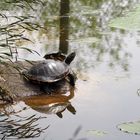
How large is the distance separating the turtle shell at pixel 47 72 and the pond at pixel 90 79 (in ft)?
1.07

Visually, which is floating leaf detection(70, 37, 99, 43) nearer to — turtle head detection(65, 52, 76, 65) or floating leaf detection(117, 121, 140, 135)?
turtle head detection(65, 52, 76, 65)

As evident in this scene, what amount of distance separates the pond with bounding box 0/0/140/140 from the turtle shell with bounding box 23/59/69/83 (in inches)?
12.8

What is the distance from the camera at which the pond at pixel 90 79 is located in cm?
575

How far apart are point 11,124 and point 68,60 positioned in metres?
2.35

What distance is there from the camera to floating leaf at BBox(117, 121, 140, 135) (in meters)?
5.47

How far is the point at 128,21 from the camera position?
10.9 metres

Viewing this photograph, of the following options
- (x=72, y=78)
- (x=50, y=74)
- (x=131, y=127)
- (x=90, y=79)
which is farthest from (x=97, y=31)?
(x=131, y=127)

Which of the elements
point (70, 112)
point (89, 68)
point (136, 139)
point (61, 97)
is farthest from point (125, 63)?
point (136, 139)

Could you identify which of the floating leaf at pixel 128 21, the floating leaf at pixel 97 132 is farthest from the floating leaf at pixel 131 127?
the floating leaf at pixel 128 21

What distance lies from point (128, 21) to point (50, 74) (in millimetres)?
4243

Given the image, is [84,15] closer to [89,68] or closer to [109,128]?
[89,68]

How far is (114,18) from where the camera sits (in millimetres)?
11703

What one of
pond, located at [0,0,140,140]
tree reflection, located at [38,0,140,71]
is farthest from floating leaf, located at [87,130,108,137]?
tree reflection, located at [38,0,140,71]

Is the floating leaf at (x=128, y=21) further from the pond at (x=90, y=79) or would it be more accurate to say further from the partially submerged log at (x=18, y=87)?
the partially submerged log at (x=18, y=87)
